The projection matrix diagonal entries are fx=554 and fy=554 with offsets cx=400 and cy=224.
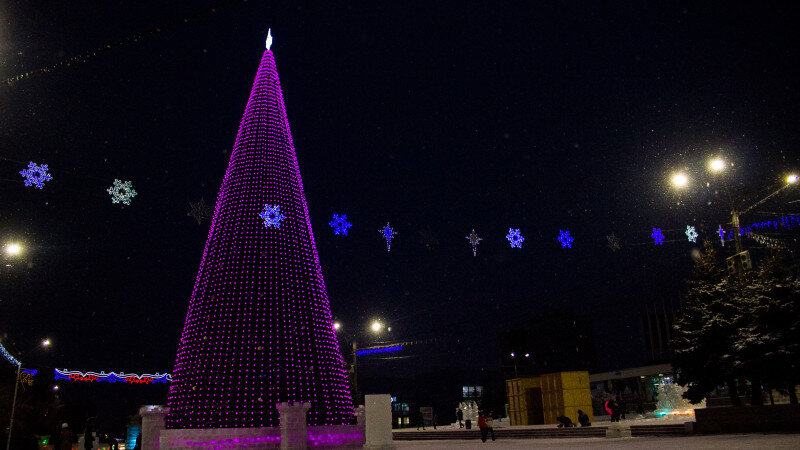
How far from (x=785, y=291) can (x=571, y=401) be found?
33.7 feet

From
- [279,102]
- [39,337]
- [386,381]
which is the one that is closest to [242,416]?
[279,102]

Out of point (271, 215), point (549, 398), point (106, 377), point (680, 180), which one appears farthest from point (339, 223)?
point (106, 377)

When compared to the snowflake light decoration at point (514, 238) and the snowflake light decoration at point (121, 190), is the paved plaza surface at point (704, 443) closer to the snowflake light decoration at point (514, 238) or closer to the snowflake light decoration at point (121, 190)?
the snowflake light decoration at point (514, 238)

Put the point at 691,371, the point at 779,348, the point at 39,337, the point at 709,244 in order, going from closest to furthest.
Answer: the point at 779,348 → the point at 691,371 → the point at 709,244 → the point at 39,337

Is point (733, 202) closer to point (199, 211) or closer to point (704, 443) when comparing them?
point (704, 443)

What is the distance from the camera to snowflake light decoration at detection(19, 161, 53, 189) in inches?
439

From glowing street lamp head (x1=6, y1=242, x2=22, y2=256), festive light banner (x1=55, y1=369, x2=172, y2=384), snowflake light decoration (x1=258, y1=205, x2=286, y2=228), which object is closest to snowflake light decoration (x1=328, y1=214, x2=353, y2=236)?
snowflake light decoration (x1=258, y1=205, x2=286, y2=228)

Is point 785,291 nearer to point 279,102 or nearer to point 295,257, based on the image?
point 295,257

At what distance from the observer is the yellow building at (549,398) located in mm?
25234

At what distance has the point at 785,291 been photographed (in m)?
18.4

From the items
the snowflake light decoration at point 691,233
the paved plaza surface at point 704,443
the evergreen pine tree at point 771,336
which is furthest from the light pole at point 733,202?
the paved plaza surface at point 704,443

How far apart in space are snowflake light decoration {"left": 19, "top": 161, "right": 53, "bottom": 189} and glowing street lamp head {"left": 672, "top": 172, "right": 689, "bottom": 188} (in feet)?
51.4

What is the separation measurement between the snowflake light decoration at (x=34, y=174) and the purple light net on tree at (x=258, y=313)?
6.26 meters

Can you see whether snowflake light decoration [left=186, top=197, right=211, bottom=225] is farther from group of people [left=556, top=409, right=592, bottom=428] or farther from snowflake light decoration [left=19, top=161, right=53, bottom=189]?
group of people [left=556, top=409, right=592, bottom=428]
